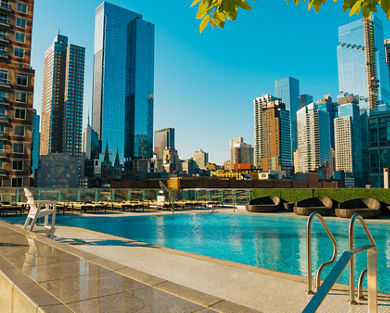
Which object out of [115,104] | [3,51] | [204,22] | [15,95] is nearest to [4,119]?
[15,95]

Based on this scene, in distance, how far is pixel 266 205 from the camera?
22109 mm

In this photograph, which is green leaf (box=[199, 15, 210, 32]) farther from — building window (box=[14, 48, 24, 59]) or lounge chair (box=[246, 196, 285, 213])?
building window (box=[14, 48, 24, 59])

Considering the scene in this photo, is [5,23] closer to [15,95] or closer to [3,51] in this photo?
[3,51]

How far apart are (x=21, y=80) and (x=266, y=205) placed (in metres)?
45.3

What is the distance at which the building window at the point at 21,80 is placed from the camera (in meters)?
48.9

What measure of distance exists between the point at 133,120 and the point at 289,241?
193 m

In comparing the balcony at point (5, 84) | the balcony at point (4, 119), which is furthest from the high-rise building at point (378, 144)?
the balcony at point (4, 119)

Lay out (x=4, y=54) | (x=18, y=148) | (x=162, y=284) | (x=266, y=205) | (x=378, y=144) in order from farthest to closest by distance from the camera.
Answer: (x=378, y=144) < (x=18, y=148) < (x=4, y=54) < (x=266, y=205) < (x=162, y=284)

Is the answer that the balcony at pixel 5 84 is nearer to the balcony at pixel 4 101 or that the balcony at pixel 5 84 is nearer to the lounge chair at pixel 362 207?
the balcony at pixel 4 101

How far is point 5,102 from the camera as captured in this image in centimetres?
4819

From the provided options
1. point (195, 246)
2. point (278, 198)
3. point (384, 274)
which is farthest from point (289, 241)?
point (278, 198)

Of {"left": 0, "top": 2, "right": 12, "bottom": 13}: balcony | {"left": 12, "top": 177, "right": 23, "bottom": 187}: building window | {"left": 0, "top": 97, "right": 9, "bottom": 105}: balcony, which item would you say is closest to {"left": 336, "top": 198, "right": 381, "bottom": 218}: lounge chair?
{"left": 12, "top": 177, "right": 23, "bottom": 187}: building window

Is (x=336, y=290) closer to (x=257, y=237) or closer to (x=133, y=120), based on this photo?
(x=257, y=237)

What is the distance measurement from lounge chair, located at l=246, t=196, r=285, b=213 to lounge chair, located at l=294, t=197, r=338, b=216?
2.25 metres
